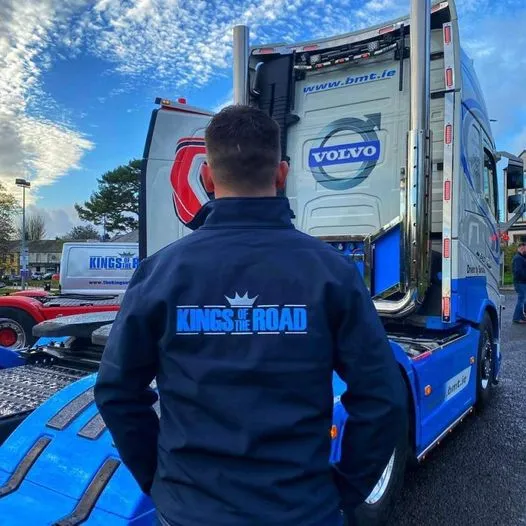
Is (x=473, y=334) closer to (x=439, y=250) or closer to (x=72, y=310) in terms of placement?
(x=439, y=250)

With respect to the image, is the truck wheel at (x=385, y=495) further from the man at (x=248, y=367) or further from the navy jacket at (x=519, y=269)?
the navy jacket at (x=519, y=269)

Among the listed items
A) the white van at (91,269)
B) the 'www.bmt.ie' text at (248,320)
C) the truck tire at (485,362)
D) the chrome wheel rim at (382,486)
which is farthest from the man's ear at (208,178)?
the white van at (91,269)

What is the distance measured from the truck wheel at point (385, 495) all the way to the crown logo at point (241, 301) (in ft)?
6.63

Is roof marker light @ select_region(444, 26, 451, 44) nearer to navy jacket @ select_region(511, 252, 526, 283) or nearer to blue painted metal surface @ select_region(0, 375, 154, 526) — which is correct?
blue painted metal surface @ select_region(0, 375, 154, 526)

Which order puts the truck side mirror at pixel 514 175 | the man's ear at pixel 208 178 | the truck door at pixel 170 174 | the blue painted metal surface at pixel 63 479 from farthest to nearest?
the truck side mirror at pixel 514 175, the truck door at pixel 170 174, the blue painted metal surface at pixel 63 479, the man's ear at pixel 208 178

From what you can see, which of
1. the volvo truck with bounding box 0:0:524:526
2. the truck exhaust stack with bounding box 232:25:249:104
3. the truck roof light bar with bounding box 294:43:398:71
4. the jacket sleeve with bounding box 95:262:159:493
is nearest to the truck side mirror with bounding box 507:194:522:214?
the volvo truck with bounding box 0:0:524:526

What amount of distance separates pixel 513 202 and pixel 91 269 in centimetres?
898

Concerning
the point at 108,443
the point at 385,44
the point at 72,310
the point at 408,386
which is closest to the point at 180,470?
the point at 108,443

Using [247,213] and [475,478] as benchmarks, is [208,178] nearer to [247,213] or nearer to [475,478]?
[247,213]

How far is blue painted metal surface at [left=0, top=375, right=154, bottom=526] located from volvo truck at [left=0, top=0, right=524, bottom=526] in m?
0.80

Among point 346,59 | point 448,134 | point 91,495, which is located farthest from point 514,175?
point 91,495

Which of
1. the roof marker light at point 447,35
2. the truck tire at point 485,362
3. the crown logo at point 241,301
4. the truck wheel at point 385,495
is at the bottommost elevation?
the truck wheel at point 385,495

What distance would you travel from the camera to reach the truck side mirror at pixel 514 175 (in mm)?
5870

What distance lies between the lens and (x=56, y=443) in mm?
2328
